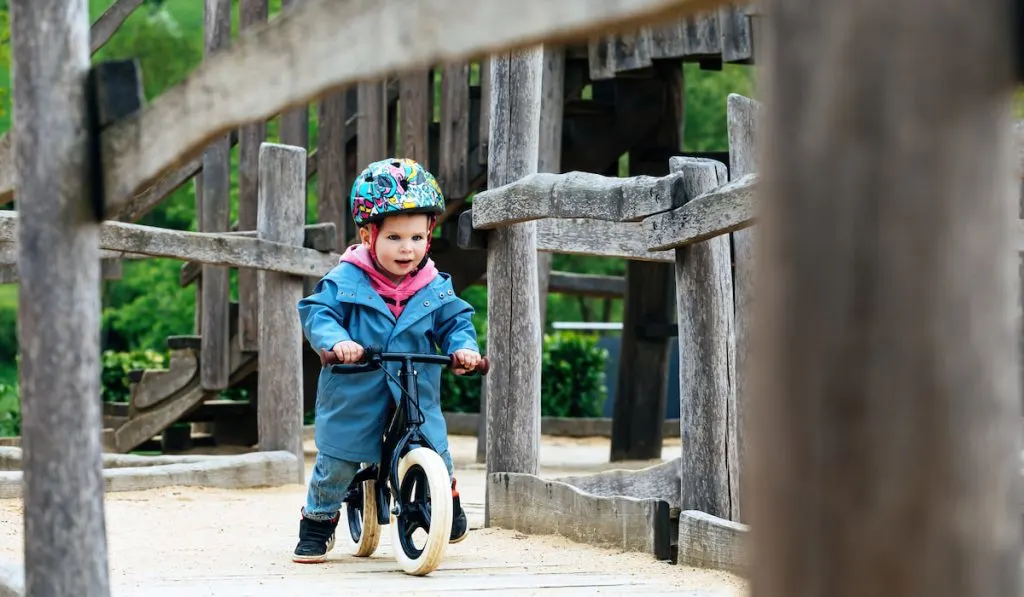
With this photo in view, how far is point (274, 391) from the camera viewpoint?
26.7 ft

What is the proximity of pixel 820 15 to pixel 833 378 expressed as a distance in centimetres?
36

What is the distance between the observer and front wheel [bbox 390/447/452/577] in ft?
14.9

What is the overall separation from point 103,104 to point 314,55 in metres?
0.72

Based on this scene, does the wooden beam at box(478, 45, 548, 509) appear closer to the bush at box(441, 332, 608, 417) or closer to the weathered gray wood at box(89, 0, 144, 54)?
the weathered gray wood at box(89, 0, 144, 54)

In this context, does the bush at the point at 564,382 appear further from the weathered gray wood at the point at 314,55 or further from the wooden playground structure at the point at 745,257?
the weathered gray wood at the point at 314,55

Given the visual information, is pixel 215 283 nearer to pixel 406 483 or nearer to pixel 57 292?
pixel 406 483

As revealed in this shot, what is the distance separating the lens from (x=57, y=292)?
2895 mm

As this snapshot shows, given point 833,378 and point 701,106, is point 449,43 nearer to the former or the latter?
point 833,378

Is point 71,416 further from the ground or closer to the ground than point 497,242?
closer to the ground

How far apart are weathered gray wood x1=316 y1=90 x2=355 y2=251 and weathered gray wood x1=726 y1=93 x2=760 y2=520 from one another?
404 centimetres

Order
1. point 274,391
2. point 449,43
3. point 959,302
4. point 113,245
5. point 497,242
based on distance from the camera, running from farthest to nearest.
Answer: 1. point 274,391
2. point 113,245
3. point 497,242
4. point 449,43
5. point 959,302

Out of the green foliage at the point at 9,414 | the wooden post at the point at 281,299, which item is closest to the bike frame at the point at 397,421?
the wooden post at the point at 281,299

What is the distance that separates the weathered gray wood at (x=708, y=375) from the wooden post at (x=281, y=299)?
3512mm

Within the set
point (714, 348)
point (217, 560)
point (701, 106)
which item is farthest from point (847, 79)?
point (701, 106)
